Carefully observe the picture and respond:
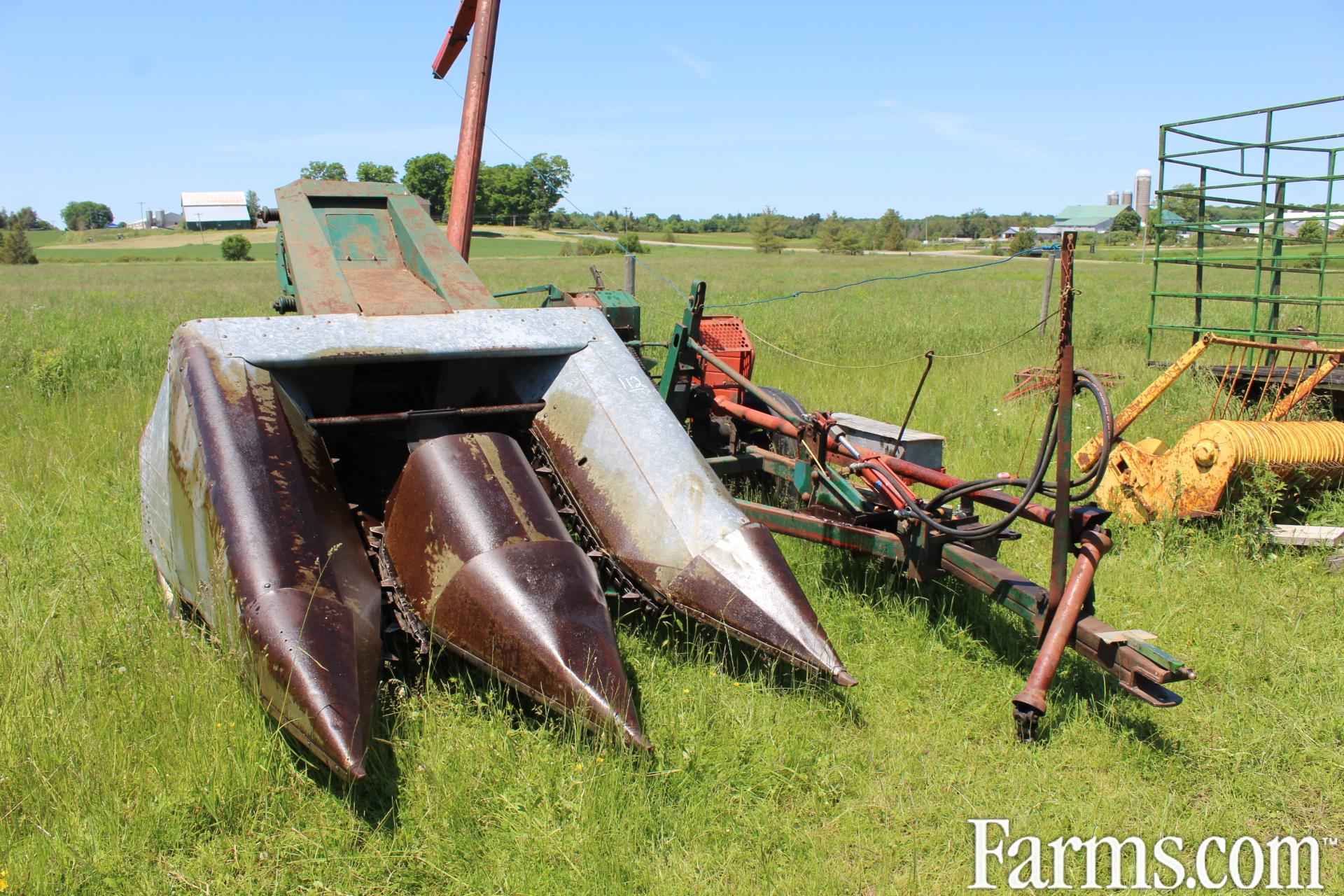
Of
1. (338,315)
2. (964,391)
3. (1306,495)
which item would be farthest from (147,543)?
(964,391)

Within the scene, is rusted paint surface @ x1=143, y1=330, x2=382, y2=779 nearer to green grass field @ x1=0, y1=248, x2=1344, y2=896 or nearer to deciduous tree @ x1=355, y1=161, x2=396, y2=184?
green grass field @ x1=0, y1=248, x2=1344, y2=896

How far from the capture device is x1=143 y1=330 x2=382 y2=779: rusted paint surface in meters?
2.61

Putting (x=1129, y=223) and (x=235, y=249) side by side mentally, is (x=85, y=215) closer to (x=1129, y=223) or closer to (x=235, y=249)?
(x=235, y=249)

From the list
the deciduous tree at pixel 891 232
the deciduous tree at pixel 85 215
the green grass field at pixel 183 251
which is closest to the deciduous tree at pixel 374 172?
the green grass field at pixel 183 251

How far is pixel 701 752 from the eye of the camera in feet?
10.4

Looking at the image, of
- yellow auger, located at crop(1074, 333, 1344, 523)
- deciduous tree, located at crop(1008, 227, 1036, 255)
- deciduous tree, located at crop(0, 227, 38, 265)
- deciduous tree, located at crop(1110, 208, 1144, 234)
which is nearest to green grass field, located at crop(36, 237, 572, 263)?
deciduous tree, located at crop(0, 227, 38, 265)

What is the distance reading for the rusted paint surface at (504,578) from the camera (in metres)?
2.85

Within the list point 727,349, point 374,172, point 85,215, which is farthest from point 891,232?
point 85,215

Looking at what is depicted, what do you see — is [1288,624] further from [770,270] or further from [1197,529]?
[770,270]

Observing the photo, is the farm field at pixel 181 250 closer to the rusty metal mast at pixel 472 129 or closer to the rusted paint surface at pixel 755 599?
the rusty metal mast at pixel 472 129

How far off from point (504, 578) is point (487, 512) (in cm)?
32

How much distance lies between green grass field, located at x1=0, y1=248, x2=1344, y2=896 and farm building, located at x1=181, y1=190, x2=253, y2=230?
93.0m

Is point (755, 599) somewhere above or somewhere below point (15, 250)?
below

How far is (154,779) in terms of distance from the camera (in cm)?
285
